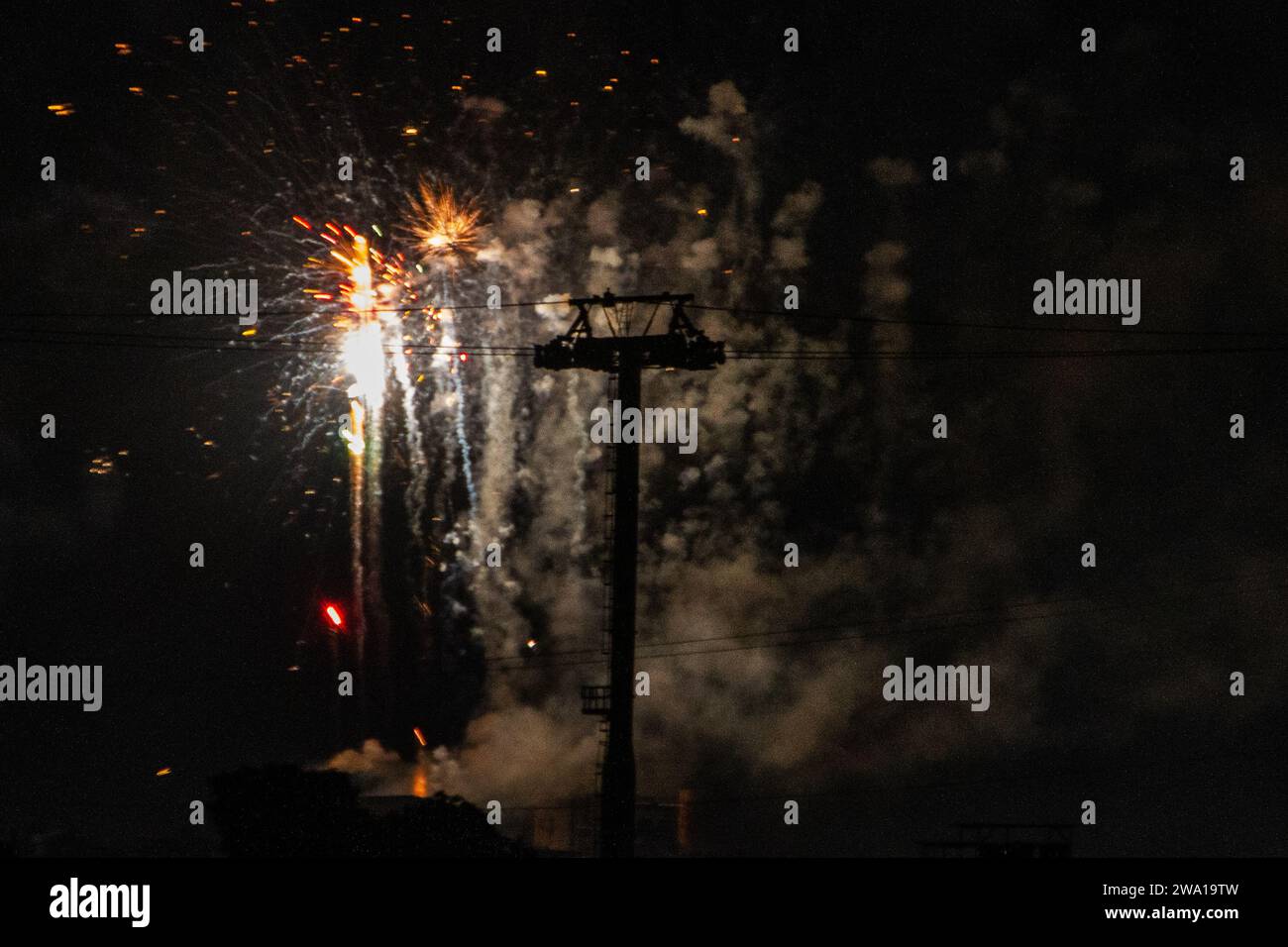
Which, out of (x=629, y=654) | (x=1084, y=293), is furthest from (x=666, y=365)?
(x=1084, y=293)

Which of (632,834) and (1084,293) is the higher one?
(1084,293)

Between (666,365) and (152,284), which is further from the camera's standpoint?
(666,365)

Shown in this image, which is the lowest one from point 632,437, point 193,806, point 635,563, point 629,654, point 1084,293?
point 193,806

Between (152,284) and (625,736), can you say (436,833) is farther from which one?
(152,284)
